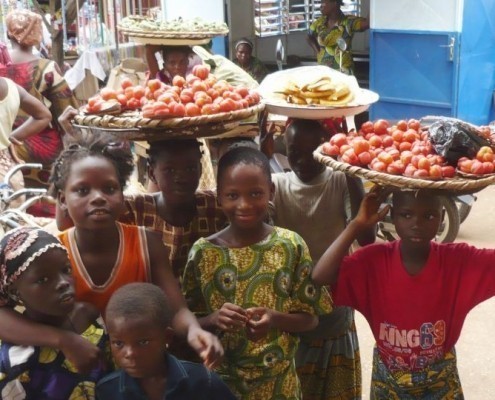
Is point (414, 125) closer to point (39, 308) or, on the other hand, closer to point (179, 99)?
point (179, 99)

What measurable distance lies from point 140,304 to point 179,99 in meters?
0.84

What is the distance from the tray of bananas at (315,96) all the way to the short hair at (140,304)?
110cm

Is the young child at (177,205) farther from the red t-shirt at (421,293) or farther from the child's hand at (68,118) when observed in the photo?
the red t-shirt at (421,293)

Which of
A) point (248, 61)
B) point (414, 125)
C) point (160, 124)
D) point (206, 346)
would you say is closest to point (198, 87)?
point (160, 124)

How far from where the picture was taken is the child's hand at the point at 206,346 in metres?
2.12

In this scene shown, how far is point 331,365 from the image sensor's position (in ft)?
10.2

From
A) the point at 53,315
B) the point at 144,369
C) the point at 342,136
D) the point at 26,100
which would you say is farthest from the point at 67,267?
the point at 26,100

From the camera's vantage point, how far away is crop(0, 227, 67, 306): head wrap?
210 centimetres

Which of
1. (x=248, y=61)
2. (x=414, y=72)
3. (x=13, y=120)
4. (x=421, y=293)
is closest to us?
(x=421, y=293)

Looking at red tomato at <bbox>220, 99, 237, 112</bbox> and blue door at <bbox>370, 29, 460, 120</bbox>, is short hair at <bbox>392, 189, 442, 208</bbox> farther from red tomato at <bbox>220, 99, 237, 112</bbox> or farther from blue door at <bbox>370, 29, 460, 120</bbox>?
blue door at <bbox>370, 29, 460, 120</bbox>

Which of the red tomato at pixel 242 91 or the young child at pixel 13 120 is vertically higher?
the red tomato at pixel 242 91

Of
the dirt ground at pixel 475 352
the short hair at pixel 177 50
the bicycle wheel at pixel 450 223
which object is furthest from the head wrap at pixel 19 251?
the bicycle wheel at pixel 450 223

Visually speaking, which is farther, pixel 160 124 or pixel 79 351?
pixel 160 124

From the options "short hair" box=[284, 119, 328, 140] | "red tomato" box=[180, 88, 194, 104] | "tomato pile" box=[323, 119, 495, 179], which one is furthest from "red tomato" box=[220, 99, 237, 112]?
"short hair" box=[284, 119, 328, 140]
